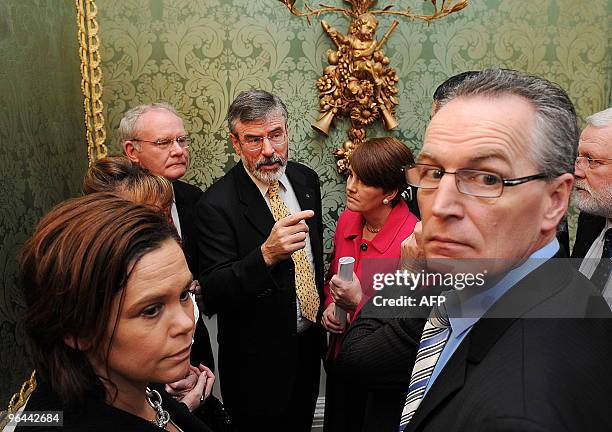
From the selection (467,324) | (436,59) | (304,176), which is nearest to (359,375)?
(467,324)

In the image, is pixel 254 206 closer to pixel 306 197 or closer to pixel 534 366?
pixel 306 197

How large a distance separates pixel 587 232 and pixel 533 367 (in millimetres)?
2070

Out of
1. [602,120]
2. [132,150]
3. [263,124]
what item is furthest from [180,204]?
[602,120]

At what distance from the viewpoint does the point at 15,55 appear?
210 cm

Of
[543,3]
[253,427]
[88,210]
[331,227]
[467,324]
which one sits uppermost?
[543,3]

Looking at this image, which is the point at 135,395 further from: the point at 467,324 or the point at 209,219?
the point at 209,219

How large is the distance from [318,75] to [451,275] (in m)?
2.55

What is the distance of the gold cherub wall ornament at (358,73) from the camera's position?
3314 millimetres

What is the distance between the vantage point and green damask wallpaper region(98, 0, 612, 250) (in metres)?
3.36

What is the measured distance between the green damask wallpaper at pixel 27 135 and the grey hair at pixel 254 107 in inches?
33.5

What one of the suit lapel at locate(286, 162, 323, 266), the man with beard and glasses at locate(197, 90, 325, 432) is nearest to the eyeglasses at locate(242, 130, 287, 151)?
the man with beard and glasses at locate(197, 90, 325, 432)

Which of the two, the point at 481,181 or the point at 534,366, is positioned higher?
the point at 481,181

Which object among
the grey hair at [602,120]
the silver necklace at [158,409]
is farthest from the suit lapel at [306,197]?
the silver necklace at [158,409]

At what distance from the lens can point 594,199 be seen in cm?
243
